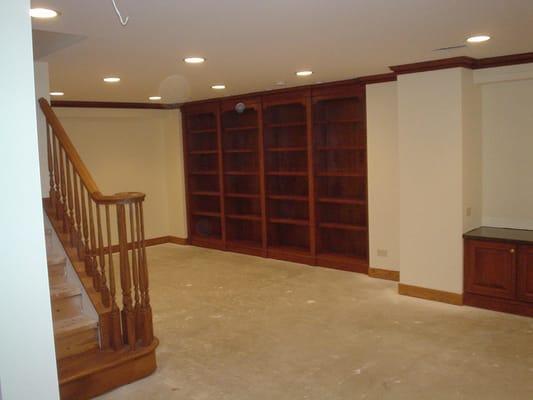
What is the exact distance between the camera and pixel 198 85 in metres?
5.88

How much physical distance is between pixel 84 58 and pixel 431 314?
364 cm

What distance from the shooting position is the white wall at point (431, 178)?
4.65 metres

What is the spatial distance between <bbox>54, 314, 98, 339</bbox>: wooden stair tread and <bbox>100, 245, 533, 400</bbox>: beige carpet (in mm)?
460

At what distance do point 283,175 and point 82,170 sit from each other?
3839mm

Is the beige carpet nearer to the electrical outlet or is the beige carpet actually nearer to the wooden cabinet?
the wooden cabinet

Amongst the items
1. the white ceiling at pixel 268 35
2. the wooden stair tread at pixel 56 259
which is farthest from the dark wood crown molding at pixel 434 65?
the wooden stair tread at pixel 56 259

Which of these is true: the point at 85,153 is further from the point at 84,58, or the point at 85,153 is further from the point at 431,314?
the point at 431,314

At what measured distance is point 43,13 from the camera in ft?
8.80

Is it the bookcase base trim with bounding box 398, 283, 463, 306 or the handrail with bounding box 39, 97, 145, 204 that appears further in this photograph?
the bookcase base trim with bounding box 398, 283, 463, 306

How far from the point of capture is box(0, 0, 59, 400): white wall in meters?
0.83

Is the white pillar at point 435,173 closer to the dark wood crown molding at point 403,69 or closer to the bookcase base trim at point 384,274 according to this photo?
the dark wood crown molding at point 403,69

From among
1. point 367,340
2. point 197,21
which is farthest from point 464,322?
point 197,21

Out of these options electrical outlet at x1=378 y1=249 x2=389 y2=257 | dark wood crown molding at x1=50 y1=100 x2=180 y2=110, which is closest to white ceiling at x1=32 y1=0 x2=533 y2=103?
dark wood crown molding at x1=50 y1=100 x2=180 y2=110

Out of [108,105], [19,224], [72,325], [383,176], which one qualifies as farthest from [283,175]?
[19,224]
